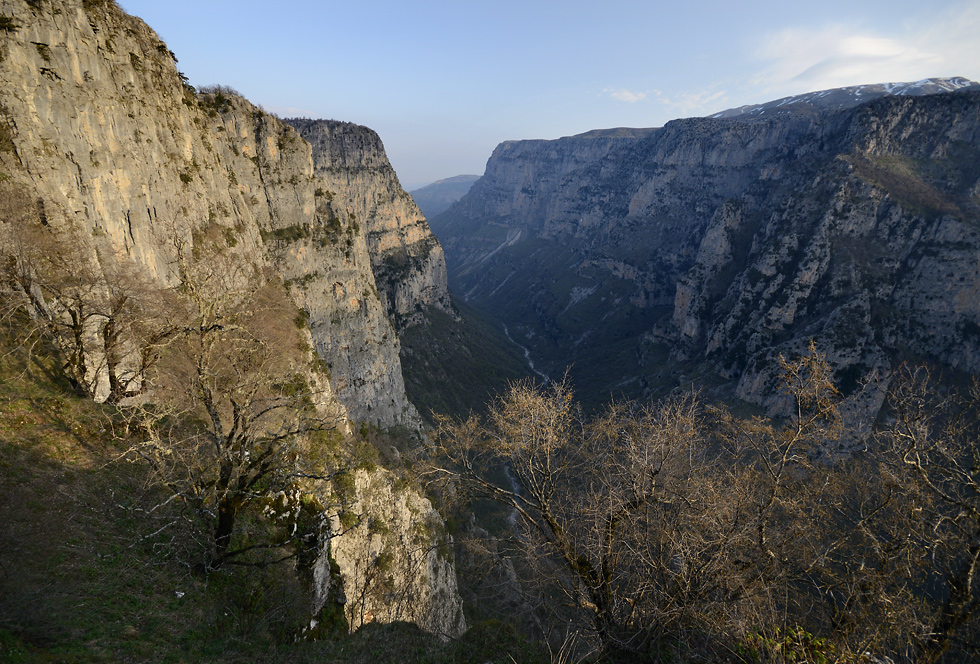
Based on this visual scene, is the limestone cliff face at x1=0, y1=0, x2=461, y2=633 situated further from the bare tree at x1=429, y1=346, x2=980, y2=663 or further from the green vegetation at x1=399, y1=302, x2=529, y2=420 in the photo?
the green vegetation at x1=399, y1=302, x2=529, y2=420

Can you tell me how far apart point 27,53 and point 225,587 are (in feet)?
81.0

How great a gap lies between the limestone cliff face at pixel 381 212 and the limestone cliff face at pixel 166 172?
45.1 meters

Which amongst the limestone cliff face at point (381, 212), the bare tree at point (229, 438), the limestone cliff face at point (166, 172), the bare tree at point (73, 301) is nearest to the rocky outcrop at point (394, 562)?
the limestone cliff face at point (166, 172)

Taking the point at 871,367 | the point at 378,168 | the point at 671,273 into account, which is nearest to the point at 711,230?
the point at 671,273

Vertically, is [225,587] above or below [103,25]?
below

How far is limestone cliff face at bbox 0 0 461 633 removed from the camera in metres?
18.5

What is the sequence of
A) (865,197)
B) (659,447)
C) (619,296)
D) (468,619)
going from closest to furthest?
(659,447) → (468,619) → (865,197) → (619,296)

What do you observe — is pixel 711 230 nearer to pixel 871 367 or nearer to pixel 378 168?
pixel 871 367

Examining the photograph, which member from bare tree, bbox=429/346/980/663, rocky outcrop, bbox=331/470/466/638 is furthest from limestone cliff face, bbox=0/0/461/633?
bare tree, bbox=429/346/980/663

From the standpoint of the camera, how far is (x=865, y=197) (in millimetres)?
89875

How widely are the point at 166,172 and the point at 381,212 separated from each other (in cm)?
9178

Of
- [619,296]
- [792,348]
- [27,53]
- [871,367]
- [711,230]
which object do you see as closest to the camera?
[27,53]

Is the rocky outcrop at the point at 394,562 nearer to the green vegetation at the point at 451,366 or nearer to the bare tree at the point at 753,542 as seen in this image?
the bare tree at the point at 753,542

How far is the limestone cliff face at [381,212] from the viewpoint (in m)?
101
